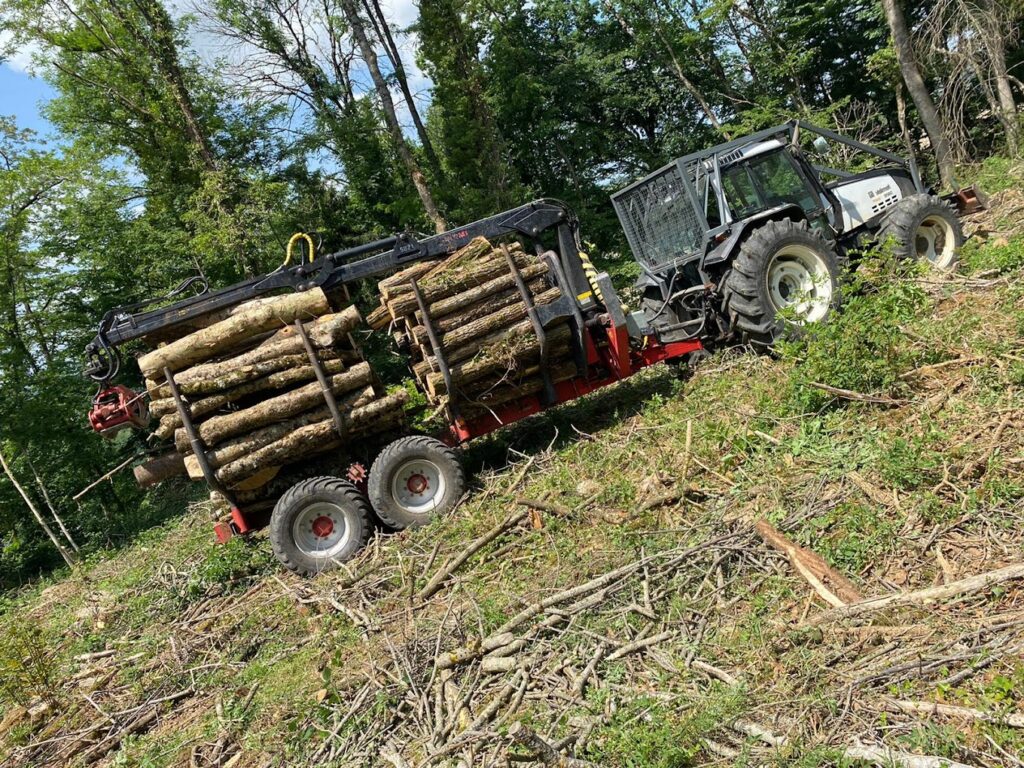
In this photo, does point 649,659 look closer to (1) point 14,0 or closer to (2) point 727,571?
(2) point 727,571

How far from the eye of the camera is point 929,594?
3.30m

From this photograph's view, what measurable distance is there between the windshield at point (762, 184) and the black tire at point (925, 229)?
0.99 m

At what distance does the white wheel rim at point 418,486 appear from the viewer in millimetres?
6551

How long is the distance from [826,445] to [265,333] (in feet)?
16.2

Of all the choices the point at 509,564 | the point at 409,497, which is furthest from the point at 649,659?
the point at 409,497

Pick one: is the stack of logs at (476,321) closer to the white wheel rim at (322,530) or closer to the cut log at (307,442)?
the cut log at (307,442)

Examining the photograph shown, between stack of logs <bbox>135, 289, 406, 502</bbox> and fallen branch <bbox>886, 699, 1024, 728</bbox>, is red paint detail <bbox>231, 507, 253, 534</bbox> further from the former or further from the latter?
fallen branch <bbox>886, 699, 1024, 728</bbox>

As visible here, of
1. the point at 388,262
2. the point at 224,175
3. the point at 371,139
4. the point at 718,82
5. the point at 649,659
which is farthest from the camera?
the point at 718,82

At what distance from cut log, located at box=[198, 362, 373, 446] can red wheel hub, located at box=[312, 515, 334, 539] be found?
3.33 ft

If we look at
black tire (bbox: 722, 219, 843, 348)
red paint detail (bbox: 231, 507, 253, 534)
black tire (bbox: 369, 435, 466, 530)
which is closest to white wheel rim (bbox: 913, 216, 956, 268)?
black tire (bbox: 722, 219, 843, 348)

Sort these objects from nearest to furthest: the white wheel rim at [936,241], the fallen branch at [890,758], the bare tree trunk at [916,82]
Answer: the fallen branch at [890,758]
the white wheel rim at [936,241]
the bare tree trunk at [916,82]

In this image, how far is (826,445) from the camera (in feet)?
16.4

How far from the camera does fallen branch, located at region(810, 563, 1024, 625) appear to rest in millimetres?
3207

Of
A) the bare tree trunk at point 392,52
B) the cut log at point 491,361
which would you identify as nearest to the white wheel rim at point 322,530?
the cut log at point 491,361
